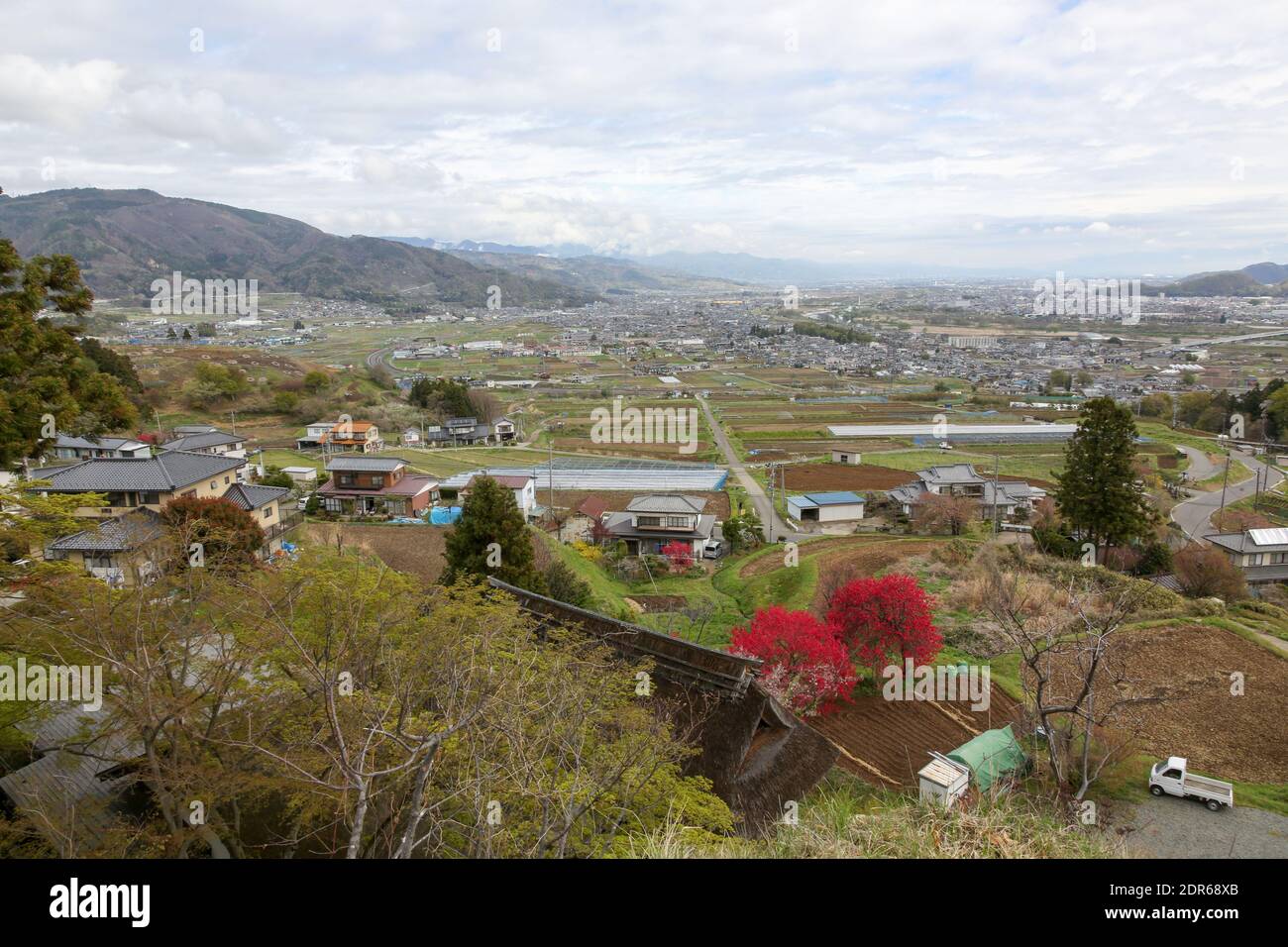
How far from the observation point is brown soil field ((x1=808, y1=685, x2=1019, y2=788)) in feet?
29.8

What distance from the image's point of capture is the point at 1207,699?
10695mm

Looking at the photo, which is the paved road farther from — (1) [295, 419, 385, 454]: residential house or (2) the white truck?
(1) [295, 419, 385, 454]: residential house

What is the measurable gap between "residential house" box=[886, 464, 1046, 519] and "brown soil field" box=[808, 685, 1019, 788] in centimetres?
1434

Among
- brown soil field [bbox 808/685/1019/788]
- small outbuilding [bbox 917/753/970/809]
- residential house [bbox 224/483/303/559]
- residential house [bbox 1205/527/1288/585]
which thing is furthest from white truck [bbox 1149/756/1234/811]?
residential house [bbox 224/483/303/559]

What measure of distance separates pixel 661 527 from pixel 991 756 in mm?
13642

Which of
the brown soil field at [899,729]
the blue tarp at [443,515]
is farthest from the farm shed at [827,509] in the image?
the brown soil field at [899,729]

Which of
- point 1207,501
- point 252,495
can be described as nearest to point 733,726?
point 252,495

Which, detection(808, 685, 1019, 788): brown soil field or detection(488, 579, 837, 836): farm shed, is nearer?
detection(488, 579, 837, 836): farm shed

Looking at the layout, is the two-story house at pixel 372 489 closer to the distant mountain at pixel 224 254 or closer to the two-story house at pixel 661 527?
the two-story house at pixel 661 527

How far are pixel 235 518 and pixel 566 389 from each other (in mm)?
39649

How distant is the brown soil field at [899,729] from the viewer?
907 cm

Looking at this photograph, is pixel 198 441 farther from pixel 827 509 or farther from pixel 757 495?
pixel 827 509

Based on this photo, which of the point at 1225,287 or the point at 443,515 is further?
the point at 1225,287
